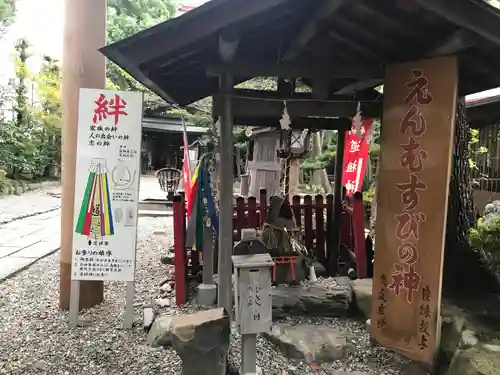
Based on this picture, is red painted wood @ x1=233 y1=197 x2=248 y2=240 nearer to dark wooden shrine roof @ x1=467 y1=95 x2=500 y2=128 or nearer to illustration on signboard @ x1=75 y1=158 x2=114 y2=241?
illustration on signboard @ x1=75 y1=158 x2=114 y2=241

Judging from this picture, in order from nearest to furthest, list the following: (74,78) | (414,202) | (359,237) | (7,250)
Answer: (414,202), (74,78), (359,237), (7,250)

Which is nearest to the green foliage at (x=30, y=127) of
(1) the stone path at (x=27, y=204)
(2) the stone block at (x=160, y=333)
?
(1) the stone path at (x=27, y=204)

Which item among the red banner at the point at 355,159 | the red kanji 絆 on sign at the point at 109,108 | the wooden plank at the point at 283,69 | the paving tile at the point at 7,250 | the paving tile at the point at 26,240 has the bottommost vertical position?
the paving tile at the point at 7,250

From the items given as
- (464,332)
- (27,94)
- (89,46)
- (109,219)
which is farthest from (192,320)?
(27,94)

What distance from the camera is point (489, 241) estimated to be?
12.9 feet

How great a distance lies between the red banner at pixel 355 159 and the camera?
16.0 ft

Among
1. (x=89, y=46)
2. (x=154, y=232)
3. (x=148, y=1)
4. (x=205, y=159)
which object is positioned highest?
(x=148, y=1)

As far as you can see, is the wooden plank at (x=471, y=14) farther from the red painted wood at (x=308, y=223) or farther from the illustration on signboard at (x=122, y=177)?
the red painted wood at (x=308, y=223)

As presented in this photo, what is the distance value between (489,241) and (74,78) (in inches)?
178

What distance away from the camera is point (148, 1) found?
15.9 m

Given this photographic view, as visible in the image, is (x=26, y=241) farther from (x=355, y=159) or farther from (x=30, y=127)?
(x=30, y=127)

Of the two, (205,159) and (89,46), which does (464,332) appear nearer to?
(205,159)

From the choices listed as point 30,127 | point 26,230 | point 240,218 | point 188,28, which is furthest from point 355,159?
point 30,127

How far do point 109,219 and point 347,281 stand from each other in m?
2.96
